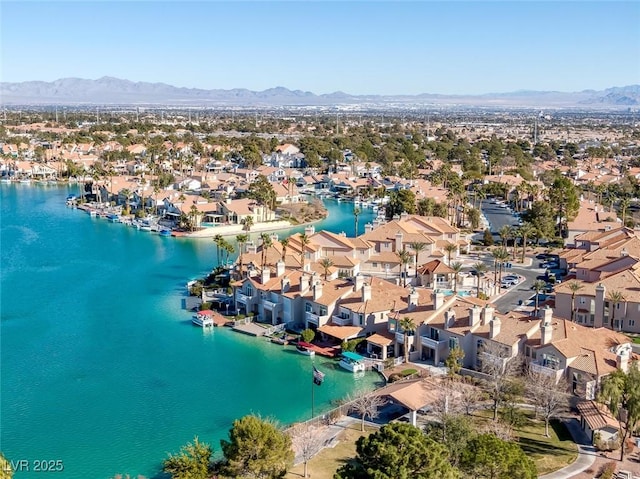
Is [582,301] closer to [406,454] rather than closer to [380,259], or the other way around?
[380,259]

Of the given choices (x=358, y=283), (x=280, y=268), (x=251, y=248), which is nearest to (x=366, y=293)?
(x=358, y=283)

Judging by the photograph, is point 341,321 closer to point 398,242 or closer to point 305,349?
point 305,349

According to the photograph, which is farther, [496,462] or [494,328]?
[494,328]

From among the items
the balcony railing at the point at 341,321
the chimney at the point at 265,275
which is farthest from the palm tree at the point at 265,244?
the balcony railing at the point at 341,321

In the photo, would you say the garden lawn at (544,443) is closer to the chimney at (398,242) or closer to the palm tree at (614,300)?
the palm tree at (614,300)

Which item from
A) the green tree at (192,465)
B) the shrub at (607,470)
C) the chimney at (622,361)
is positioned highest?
the chimney at (622,361)

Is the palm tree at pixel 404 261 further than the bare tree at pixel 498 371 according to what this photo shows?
Yes
